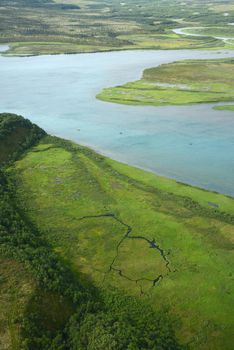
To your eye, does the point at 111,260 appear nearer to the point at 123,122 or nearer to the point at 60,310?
the point at 60,310

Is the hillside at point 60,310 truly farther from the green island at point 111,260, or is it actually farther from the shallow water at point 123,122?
the shallow water at point 123,122

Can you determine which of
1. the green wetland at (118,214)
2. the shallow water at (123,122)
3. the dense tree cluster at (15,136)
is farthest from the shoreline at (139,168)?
the dense tree cluster at (15,136)

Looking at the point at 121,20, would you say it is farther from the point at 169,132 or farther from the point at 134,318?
the point at 134,318

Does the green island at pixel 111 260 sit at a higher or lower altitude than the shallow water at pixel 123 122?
higher

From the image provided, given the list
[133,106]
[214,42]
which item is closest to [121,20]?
[214,42]

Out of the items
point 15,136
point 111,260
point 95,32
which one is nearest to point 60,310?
point 111,260

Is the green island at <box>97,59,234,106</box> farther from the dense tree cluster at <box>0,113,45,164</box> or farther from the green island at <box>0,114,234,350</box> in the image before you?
the green island at <box>0,114,234,350</box>
